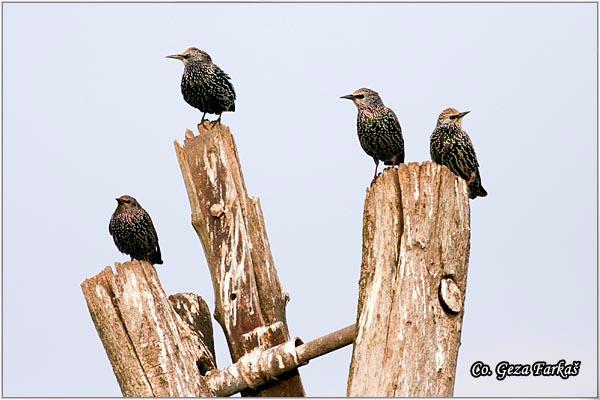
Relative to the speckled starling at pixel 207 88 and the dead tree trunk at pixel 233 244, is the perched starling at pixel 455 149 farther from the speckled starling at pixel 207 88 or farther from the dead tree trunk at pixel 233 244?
the speckled starling at pixel 207 88

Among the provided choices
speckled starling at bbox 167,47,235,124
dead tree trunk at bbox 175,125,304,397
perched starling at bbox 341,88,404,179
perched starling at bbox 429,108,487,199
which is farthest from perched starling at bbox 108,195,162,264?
perched starling at bbox 429,108,487,199

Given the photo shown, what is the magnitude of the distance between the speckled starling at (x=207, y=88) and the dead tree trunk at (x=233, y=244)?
254cm

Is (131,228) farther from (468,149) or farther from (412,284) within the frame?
(412,284)

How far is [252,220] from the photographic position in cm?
892

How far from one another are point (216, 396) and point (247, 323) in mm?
759

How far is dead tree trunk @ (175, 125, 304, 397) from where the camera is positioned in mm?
8734

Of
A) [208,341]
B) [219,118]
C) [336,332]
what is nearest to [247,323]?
[208,341]

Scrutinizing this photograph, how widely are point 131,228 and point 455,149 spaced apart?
3.30m

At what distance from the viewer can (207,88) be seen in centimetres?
1152

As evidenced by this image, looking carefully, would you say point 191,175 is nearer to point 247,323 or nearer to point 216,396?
point 247,323

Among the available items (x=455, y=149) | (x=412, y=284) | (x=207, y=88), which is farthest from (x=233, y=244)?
(x=207, y=88)

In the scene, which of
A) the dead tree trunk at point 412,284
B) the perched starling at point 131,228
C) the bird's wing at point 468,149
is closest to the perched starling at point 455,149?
the bird's wing at point 468,149

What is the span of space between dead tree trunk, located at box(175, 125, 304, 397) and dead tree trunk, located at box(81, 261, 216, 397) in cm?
89

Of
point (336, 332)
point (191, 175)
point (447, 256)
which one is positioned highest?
point (191, 175)
